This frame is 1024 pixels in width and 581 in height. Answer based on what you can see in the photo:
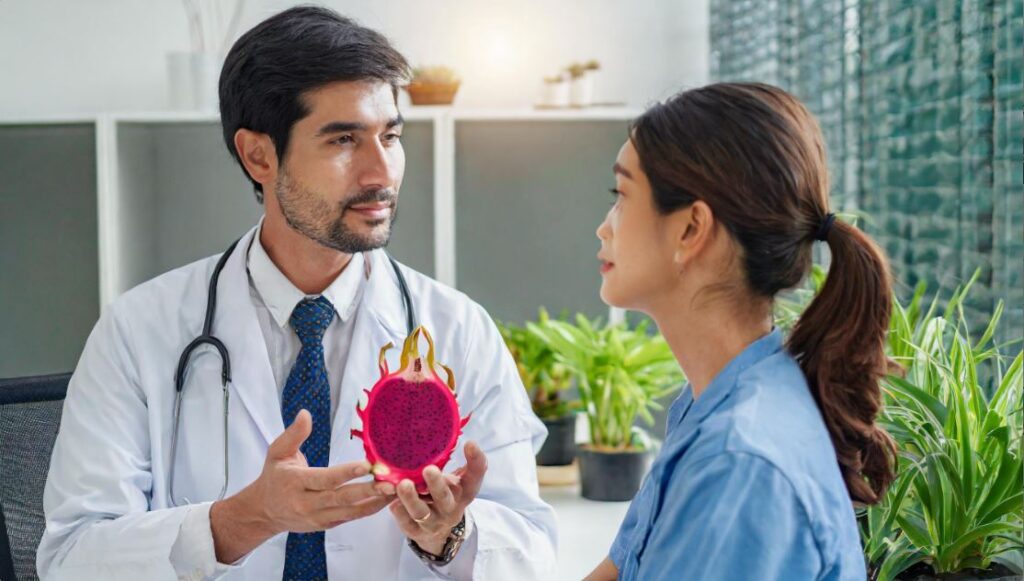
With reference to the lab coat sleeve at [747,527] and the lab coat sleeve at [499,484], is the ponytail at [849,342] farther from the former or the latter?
the lab coat sleeve at [499,484]

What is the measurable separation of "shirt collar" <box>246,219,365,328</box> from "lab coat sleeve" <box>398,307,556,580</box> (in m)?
0.19

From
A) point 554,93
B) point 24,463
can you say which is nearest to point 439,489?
point 24,463

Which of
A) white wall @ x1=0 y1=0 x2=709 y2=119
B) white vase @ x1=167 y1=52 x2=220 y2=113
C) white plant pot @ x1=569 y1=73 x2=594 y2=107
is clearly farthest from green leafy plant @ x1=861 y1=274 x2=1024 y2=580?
white vase @ x1=167 y1=52 x2=220 y2=113

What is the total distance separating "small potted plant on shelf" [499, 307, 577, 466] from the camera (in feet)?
7.88

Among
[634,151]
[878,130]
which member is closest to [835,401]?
[634,151]

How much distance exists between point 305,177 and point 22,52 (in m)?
2.28

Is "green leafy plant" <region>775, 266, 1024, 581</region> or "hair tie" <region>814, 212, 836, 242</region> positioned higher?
"hair tie" <region>814, 212, 836, 242</region>

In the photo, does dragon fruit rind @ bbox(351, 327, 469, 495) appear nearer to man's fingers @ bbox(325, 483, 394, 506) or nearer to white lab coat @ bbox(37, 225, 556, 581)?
man's fingers @ bbox(325, 483, 394, 506)

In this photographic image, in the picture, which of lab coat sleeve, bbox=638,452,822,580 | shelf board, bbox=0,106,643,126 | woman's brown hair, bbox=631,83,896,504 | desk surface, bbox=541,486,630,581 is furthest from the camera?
shelf board, bbox=0,106,643,126

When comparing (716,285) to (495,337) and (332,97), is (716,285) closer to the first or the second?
(495,337)

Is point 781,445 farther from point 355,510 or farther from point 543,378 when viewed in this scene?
point 543,378

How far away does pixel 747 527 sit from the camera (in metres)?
0.90

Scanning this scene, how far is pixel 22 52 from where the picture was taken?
10.9ft

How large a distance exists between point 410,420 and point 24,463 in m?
0.81
